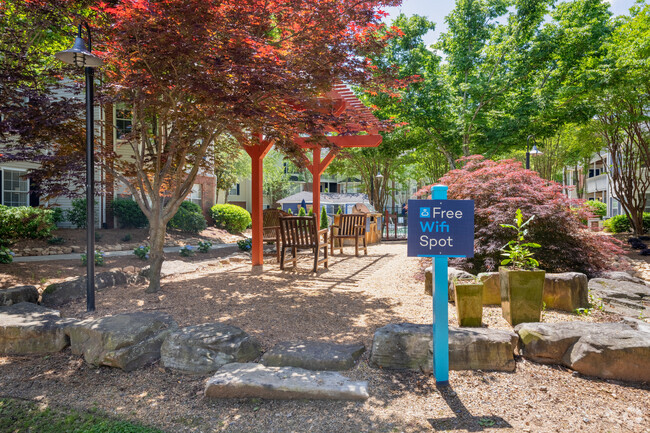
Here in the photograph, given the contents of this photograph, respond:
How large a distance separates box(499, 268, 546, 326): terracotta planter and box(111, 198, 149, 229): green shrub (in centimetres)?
1199

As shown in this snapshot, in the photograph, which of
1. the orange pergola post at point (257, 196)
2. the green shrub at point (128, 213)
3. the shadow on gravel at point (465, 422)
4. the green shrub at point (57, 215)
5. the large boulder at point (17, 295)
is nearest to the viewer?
the shadow on gravel at point (465, 422)

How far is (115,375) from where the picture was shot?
3.13 metres

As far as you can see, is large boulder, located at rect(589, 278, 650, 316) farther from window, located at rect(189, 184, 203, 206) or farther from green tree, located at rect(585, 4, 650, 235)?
window, located at rect(189, 184, 203, 206)

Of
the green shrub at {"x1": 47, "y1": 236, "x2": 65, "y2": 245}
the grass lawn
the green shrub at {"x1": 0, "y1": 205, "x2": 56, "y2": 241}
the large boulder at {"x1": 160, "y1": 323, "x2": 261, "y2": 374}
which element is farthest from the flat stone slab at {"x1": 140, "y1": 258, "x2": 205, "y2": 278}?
the green shrub at {"x1": 0, "y1": 205, "x2": 56, "y2": 241}

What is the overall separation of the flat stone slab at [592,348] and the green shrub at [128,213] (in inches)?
488

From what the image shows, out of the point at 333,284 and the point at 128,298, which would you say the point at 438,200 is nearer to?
the point at 333,284

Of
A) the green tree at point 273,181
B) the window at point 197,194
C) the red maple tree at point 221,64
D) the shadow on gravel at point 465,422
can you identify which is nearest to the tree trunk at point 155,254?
the red maple tree at point 221,64

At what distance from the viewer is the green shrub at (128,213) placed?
12.8 m

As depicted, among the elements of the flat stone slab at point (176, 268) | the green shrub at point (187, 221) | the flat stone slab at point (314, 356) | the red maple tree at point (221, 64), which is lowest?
the flat stone slab at point (314, 356)

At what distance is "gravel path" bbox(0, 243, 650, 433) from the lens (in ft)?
7.71

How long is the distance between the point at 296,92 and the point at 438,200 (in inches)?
105

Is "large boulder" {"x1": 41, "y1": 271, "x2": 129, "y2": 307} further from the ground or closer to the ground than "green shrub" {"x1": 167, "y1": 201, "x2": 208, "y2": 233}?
closer to the ground

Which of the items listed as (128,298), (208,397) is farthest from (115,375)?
(128,298)

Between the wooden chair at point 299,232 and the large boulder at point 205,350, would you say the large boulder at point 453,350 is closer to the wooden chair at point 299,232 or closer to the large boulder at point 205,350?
the large boulder at point 205,350
